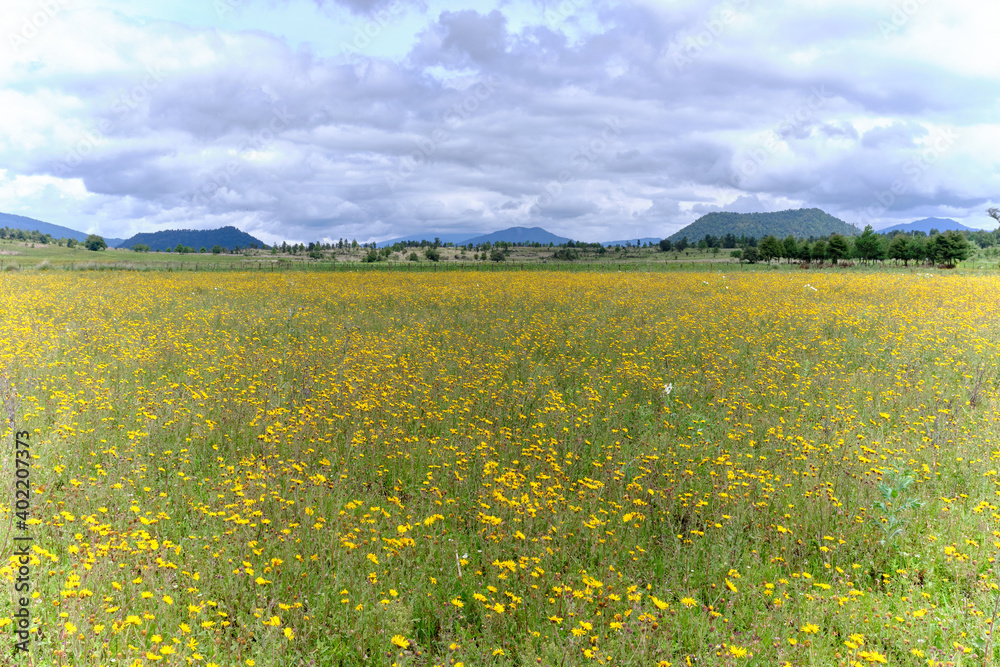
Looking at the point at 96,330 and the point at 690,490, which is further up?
the point at 96,330

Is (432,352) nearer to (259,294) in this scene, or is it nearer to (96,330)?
(96,330)

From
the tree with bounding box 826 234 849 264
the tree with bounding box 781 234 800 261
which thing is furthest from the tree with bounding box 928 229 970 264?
the tree with bounding box 781 234 800 261

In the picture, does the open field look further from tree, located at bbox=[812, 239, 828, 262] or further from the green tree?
tree, located at bbox=[812, 239, 828, 262]

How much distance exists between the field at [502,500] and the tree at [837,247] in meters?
91.8

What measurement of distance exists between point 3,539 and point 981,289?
105 feet

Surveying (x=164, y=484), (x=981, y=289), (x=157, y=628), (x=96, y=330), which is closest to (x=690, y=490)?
(x=157, y=628)

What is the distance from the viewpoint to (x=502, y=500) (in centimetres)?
493

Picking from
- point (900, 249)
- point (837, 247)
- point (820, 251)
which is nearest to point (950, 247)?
point (900, 249)

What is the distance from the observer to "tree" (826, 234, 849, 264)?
88.5m

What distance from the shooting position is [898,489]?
209 inches

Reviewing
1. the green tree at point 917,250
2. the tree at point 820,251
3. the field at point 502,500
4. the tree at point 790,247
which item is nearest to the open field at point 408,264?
the green tree at point 917,250

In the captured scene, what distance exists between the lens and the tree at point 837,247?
88.5m

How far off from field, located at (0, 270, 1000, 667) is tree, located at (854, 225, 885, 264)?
292 feet

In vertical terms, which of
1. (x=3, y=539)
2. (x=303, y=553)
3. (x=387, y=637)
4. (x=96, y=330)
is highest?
(x=96, y=330)
